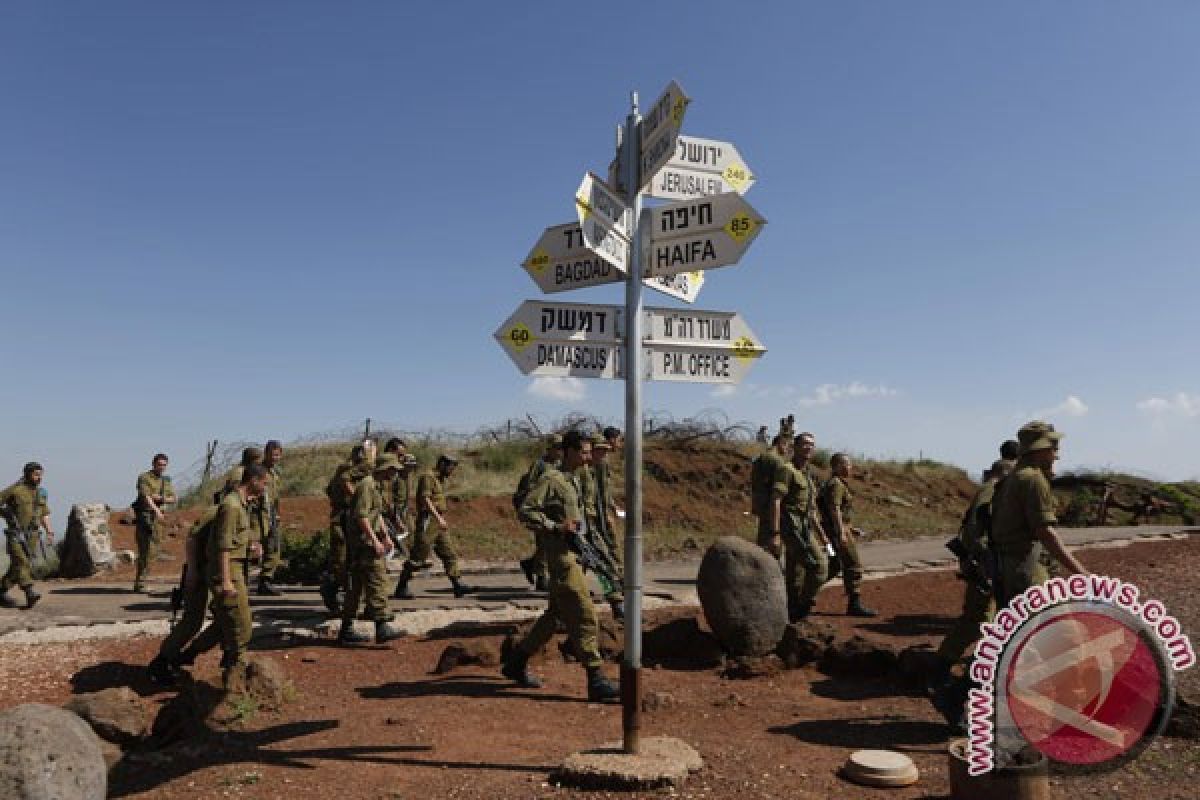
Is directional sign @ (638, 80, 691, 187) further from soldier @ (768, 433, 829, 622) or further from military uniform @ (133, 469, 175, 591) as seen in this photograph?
military uniform @ (133, 469, 175, 591)

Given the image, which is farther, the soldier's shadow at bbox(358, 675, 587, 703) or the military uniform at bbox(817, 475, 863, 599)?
the military uniform at bbox(817, 475, 863, 599)

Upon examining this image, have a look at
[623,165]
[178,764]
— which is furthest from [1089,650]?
[178,764]

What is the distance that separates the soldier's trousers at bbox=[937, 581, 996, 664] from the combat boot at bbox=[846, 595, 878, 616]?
4.58m

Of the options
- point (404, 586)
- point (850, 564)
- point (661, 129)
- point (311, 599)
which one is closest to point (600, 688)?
point (661, 129)

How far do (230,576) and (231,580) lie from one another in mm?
32

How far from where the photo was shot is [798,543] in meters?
9.34

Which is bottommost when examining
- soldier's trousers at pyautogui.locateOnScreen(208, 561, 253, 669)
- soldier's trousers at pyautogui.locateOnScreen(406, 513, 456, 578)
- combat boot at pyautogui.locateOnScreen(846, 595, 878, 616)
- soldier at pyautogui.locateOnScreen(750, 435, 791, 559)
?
combat boot at pyautogui.locateOnScreen(846, 595, 878, 616)

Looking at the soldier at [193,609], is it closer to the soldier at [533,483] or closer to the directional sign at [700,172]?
the soldier at [533,483]

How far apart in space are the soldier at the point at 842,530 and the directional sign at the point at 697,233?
20.2 feet

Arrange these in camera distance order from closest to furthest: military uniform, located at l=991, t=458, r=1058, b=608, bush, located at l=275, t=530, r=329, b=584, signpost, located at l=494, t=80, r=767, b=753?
signpost, located at l=494, t=80, r=767, b=753, military uniform, located at l=991, t=458, r=1058, b=608, bush, located at l=275, t=530, r=329, b=584

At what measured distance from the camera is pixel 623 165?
5.00 m

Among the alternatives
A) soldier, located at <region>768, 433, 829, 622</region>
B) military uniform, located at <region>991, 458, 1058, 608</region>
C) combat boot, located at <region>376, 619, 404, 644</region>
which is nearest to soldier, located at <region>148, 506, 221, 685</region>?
combat boot, located at <region>376, 619, 404, 644</region>

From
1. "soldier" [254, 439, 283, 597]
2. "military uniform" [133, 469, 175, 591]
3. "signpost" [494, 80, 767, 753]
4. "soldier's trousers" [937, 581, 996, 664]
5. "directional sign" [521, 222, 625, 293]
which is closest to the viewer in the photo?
"signpost" [494, 80, 767, 753]

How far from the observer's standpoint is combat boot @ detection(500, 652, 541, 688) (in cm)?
681
